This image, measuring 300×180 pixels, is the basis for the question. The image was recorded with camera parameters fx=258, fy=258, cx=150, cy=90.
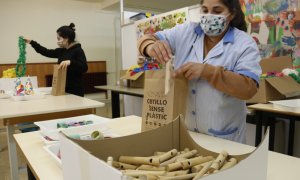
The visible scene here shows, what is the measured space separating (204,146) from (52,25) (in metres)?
5.82

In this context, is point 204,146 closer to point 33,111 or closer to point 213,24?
point 213,24

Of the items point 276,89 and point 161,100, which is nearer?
point 161,100

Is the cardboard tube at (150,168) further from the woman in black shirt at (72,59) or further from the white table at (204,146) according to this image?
the woman in black shirt at (72,59)

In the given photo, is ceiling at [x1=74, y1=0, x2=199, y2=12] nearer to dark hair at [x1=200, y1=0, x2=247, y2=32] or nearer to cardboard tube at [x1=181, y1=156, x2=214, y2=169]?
dark hair at [x1=200, y1=0, x2=247, y2=32]

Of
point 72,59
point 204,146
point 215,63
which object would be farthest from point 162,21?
point 204,146

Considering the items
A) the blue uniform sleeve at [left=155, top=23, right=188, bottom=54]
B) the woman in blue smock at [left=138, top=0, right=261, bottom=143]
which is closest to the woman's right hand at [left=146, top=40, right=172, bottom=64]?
the woman in blue smock at [left=138, top=0, right=261, bottom=143]

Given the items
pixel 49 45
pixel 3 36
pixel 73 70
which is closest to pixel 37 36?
pixel 49 45

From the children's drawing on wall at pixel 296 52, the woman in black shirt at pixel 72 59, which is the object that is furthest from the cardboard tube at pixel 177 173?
the children's drawing on wall at pixel 296 52

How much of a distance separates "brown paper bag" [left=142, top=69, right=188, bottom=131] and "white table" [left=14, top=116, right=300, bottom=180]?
170mm

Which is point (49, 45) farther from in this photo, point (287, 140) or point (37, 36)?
point (287, 140)

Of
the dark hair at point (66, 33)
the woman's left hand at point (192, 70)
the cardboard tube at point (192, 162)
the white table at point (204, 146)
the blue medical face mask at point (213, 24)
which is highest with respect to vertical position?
the dark hair at point (66, 33)

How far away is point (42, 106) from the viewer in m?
2.17

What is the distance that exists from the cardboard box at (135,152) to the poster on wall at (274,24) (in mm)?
2217

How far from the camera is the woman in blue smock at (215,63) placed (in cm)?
102
